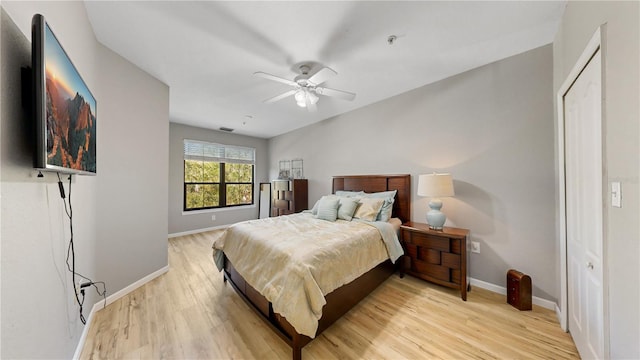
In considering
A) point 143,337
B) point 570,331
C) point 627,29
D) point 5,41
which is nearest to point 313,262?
point 143,337

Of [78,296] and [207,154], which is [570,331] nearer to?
[78,296]

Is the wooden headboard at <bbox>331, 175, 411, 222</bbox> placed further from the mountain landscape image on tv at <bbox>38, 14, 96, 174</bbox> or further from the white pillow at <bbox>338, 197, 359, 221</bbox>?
the mountain landscape image on tv at <bbox>38, 14, 96, 174</bbox>

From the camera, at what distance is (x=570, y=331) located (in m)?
1.68

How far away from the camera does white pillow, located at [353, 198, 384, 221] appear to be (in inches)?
111

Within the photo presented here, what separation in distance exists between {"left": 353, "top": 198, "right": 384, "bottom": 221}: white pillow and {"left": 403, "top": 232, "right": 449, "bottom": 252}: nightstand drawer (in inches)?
19.3

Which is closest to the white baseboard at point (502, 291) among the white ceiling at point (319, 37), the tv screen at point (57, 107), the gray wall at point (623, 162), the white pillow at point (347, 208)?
the gray wall at point (623, 162)

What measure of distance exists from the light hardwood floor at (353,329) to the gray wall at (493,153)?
534 mm

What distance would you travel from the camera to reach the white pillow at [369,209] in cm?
281

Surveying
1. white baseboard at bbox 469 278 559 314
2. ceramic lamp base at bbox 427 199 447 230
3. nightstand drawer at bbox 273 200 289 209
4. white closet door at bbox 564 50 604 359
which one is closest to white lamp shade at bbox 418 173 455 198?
ceramic lamp base at bbox 427 199 447 230

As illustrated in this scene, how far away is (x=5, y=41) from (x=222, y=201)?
5.06m

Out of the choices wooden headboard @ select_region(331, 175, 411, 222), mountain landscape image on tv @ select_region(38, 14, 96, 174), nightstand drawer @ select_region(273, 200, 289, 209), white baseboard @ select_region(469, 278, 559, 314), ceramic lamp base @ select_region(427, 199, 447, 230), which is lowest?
white baseboard @ select_region(469, 278, 559, 314)

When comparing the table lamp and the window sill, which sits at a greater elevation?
the table lamp

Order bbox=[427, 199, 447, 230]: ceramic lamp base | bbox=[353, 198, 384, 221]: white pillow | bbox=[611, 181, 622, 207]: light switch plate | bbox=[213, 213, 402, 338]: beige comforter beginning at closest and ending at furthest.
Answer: bbox=[611, 181, 622, 207]: light switch plate → bbox=[213, 213, 402, 338]: beige comforter → bbox=[427, 199, 447, 230]: ceramic lamp base → bbox=[353, 198, 384, 221]: white pillow

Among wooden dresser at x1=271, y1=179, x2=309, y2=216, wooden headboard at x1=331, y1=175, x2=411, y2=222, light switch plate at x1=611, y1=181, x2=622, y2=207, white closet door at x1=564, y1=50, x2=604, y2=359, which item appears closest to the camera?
light switch plate at x1=611, y1=181, x2=622, y2=207
